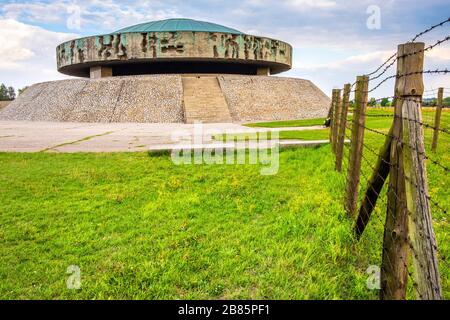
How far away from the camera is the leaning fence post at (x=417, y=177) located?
7.18 ft

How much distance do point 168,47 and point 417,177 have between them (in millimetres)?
28842

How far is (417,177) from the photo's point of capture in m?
2.34

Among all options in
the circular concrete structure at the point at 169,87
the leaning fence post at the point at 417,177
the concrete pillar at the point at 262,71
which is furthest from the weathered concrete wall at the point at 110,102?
the leaning fence post at the point at 417,177

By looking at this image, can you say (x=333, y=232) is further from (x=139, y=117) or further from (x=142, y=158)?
(x=139, y=117)

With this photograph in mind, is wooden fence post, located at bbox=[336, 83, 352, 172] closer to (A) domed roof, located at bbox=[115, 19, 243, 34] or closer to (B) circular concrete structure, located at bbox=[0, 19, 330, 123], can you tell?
(B) circular concrete structure, located at bbox=[0, 19, 330, 123]

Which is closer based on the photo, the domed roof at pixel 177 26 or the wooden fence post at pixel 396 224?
the wooden fence post at pixel 396 224

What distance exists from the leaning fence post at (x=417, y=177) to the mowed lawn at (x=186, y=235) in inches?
34.4

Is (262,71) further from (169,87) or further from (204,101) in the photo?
(169,87)

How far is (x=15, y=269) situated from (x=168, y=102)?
23871 millimetres

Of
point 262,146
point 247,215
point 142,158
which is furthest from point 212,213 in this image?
point 262,146

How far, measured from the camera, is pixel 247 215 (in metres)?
5.06

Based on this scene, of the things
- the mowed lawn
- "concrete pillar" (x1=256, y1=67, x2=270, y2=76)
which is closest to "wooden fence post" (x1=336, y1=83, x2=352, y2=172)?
the mowed lawn

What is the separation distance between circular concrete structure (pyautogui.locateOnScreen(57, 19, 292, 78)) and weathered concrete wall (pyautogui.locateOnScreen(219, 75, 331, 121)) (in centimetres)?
237

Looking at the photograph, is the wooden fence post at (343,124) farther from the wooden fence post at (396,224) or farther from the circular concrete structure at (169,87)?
the circular concrete structure at (169,87)
